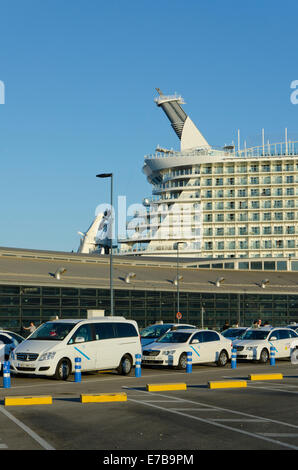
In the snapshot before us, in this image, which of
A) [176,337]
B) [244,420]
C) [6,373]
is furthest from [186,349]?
[244,420]

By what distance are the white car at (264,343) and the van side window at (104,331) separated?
27.3ft

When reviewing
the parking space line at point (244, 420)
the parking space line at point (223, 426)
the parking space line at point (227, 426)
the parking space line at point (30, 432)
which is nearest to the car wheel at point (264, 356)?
the parking space line at point (227, 426)

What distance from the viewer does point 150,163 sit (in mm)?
113312

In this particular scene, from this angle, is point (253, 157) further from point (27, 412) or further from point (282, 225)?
point (27, 412)

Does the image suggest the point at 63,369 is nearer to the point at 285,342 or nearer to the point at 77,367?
the point at 77,367

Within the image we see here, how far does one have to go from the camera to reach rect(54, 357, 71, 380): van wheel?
19.5 meters

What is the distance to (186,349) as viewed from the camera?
2459cm

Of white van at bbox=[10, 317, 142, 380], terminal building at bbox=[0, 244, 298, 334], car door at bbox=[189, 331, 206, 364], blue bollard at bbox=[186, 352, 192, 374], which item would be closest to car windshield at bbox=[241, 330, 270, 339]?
car door at bbox=[189, 331, 206, 364]

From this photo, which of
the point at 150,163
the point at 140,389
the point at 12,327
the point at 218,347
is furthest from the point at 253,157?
the point at 140,389

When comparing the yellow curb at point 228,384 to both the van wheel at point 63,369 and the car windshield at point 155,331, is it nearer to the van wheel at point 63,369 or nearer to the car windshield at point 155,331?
the van wheel at point 63,369

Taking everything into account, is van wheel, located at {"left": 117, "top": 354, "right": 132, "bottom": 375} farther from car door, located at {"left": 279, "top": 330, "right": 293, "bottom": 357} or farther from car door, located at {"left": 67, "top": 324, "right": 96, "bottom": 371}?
car door, located at {"left": 279, "top": 330, "right": 293, "bottom": 357}

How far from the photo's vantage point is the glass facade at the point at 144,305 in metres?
42.4
